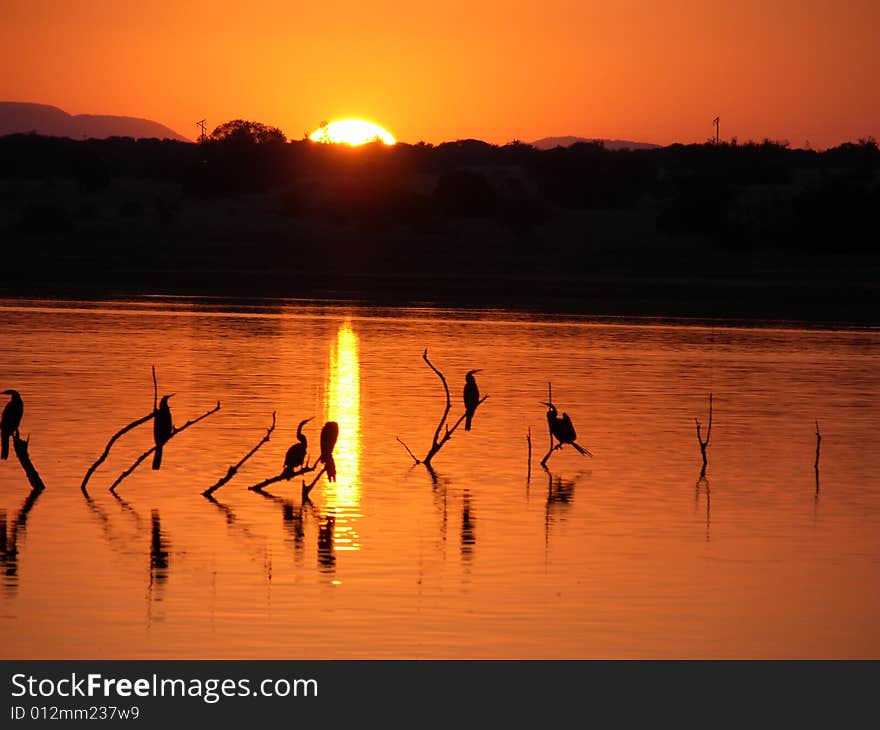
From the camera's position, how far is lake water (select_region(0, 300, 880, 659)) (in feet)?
39.6

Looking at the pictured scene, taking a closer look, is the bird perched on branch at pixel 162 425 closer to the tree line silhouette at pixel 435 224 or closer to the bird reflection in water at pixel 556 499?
the bird reflection in water at pixel 556 499

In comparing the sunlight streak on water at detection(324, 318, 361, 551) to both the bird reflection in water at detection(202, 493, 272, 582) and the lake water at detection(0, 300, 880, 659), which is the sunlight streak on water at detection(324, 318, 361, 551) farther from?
the bird reflection in water at detection(202, 493, 272, 582)

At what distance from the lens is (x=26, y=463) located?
16672 mm

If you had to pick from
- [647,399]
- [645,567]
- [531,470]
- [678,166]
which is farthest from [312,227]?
[645,567]

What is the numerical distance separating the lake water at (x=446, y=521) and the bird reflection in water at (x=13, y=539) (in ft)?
0.11

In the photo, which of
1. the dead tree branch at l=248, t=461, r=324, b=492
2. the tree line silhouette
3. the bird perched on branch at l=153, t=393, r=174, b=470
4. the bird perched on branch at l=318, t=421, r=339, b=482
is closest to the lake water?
the dead tree branch at l=248, t=461, r=324, b=492

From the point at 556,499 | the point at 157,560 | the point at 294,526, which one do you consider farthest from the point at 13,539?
the point at 556,499

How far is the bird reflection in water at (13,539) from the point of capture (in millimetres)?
13242

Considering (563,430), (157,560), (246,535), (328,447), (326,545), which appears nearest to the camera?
(157,560)

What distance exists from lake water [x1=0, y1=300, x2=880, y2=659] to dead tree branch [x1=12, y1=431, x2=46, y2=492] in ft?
0.76

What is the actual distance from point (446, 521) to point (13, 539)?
3.48m

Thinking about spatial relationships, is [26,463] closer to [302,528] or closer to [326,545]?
[302,528]

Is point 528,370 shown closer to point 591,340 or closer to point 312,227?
point 591,340
